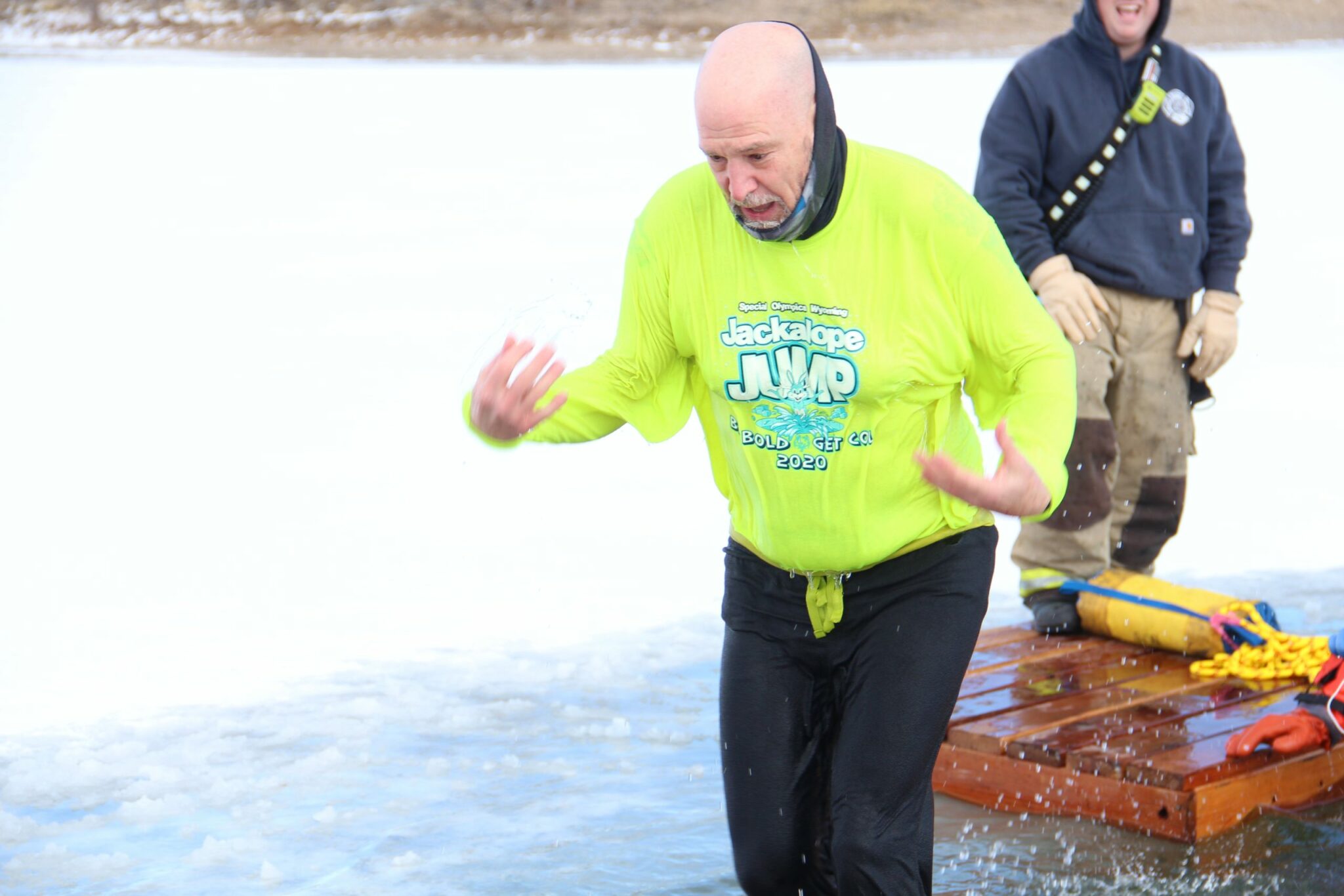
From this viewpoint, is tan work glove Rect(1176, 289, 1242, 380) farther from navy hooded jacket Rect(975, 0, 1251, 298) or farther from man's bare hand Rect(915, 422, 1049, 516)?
man's bare hand Rect(915, 422, 1049, 516)

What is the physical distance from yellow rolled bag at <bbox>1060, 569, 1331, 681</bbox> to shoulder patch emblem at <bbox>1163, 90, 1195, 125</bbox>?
1.36m

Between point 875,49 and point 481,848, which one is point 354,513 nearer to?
point 481,848

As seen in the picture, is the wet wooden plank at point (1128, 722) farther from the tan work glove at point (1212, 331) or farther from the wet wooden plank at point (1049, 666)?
the tan work glove at point (1212, 331)

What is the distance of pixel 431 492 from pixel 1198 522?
3.30 m

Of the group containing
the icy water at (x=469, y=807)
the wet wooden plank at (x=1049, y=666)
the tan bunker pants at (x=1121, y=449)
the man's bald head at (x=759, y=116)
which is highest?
the man's bald head at (x=759, y=116)

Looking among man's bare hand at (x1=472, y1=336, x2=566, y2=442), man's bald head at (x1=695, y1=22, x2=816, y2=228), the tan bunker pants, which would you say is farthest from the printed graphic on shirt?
the tan bunker pants

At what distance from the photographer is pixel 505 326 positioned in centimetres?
296

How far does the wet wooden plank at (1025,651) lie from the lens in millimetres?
5000

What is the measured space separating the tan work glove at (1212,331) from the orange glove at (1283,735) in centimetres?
133

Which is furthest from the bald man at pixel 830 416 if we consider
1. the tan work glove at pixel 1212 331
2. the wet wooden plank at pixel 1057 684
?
the tan work glove at pixel 1212 331

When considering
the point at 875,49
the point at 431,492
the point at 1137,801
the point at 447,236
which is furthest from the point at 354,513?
the point at 875,49

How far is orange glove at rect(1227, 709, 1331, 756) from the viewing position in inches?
164

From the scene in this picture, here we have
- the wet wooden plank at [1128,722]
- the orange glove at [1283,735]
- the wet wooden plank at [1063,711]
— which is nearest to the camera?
the orange glove at [1283,735]

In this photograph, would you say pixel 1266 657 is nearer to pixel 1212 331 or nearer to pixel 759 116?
pixel 1212 331
